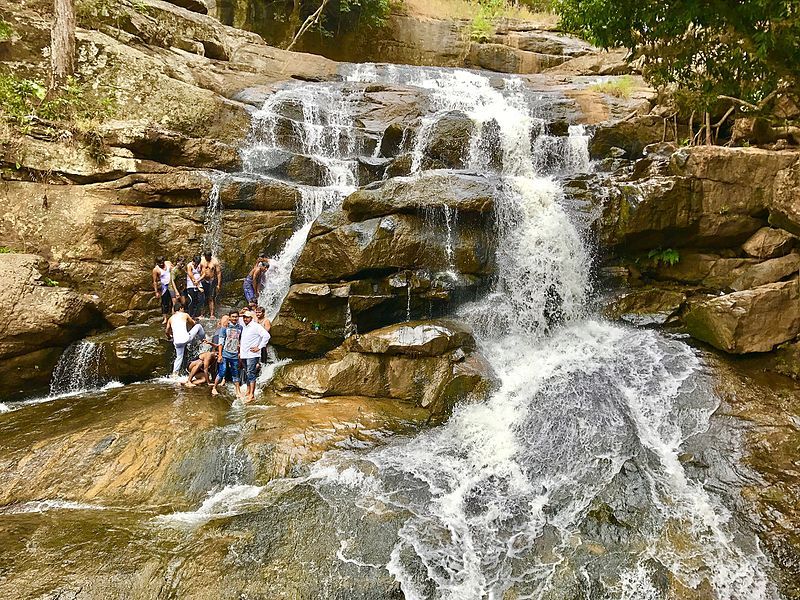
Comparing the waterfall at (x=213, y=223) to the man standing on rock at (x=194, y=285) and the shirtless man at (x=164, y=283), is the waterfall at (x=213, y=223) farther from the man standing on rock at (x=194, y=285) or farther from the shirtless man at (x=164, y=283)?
the shirtless man at (x=164, y=283)

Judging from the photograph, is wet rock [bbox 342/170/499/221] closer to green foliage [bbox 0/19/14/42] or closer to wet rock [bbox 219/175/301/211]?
wet rock [bbox 219/175/301/211]

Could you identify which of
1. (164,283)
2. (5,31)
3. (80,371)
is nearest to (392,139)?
(164,283)

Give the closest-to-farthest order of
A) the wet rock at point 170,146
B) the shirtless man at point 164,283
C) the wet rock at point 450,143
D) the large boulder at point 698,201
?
the large boulder at point 698,201
the shirtless man at point 164,283
the wet rock at point 170,146
the wet rock at point 450,143

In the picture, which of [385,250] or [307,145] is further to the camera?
[307,145]

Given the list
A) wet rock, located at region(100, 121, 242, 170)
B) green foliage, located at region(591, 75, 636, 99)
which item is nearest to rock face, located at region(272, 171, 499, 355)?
wet rock, located at region(100, 121, 242, 170)

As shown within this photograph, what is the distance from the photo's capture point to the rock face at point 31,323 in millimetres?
8555

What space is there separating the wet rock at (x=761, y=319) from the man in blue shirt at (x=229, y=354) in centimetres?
848

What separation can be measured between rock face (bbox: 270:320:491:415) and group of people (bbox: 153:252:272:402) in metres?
0.76

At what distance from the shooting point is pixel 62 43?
12164 millimetres

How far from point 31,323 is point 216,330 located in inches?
130

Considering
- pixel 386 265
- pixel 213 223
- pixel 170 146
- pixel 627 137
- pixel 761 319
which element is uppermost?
pixel 627 137

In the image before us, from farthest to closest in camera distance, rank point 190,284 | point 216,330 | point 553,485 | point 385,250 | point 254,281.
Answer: point 254,281
point 190,284
point 216,330
point 385,250
point 553,485

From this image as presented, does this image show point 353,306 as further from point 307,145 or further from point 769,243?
point 769,243

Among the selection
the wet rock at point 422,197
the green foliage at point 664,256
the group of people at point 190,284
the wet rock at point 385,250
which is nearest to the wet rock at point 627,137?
the green foliage at point 664,256
